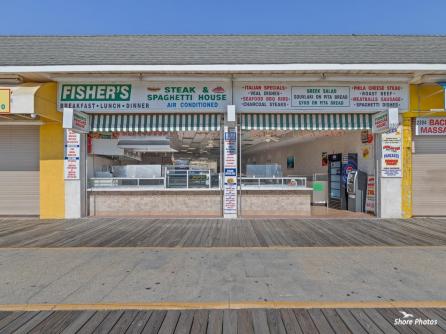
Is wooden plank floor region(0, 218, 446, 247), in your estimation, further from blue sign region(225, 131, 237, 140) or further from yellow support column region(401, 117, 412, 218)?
blue sign region(225, 131, 237, 140)

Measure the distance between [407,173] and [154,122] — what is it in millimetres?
8809

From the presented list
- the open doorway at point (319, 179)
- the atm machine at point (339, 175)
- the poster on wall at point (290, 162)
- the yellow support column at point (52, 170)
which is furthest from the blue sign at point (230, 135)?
the poster on wall at point (290, 162)

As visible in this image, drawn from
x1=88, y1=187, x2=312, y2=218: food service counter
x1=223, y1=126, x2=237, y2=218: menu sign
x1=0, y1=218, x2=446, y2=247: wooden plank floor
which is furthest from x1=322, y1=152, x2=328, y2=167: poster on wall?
x1=223, y1=126, x2=237, y2=218: menu sign

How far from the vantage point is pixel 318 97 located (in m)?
9.09

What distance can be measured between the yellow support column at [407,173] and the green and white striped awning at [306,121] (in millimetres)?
1262

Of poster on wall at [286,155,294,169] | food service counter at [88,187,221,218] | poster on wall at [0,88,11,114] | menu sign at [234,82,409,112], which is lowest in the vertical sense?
food service counter at [88,187,221,218]

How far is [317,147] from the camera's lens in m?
14.9

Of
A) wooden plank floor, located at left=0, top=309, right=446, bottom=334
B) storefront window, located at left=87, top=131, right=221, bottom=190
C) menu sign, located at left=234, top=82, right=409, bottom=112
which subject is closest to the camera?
wooden plank floor, located at left=0, top=309, right=446, bottom=334

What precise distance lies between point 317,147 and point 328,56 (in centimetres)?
687

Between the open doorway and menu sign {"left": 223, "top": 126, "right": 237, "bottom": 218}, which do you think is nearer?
menu sign {"left": 223, "top": 126, "right": 237, "bottom": 218}

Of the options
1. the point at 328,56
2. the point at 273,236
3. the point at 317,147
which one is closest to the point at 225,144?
the point at 273,236

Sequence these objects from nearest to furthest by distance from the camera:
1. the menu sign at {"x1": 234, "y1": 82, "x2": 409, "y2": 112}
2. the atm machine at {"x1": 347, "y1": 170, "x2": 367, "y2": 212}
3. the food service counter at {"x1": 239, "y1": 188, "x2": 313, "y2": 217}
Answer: the menu sign at {"x1": 234, "y1": 82, "x2": 409, "y2": 112}, the food service counter at {"x1": 239, "y1": 188, "x2": 313, "y2": 217}, the atm machine at {"x1": 347, "y1": 170, "x2": 367, "y2": 212}

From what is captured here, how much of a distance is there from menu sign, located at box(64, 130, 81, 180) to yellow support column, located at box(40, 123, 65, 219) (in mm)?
191

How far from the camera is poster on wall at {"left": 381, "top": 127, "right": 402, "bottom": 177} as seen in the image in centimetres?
919
